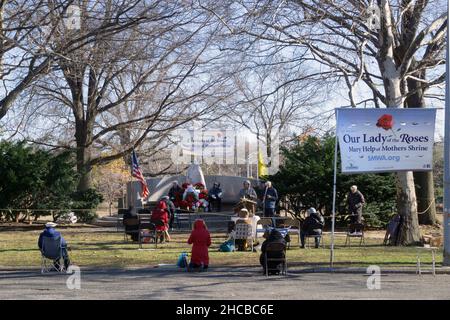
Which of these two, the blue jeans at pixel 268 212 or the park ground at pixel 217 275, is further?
the blue jeans at pixel 268 212

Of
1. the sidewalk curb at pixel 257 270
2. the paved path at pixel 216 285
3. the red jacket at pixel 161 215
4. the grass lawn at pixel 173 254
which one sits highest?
the red jacket at pixel 161 215

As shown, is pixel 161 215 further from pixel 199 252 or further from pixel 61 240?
pixel 61 240

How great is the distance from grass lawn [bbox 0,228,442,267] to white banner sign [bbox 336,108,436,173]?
233 cm

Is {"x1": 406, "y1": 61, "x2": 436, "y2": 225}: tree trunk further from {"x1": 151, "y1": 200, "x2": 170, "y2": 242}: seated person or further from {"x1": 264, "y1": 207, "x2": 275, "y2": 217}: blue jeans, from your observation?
{"x1": 151, "y1": 200, "x2": 170, "y2": 242}: seated person

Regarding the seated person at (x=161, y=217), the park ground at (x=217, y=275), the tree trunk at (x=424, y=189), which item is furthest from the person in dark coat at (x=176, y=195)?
the tree trunk at (x=424, y=189)

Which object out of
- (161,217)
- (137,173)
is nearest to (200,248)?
(161,217)

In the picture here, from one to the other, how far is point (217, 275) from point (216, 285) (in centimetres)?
171

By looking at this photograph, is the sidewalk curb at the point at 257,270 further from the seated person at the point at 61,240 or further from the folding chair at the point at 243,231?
the folding chair at the point at 243,231

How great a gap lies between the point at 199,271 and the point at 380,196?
14136mm

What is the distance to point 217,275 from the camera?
15.9m

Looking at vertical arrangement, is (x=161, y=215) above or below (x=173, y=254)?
above

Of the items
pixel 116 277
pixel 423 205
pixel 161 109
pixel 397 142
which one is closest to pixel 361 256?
pixel 397 142

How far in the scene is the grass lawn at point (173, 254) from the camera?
17.5 meters

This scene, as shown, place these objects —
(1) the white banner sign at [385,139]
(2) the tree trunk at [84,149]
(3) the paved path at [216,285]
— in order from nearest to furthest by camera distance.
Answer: (3) the paved path at [216,285], (1) the white banner sign at [385,139], (2) the tree trunk at [84,149]
